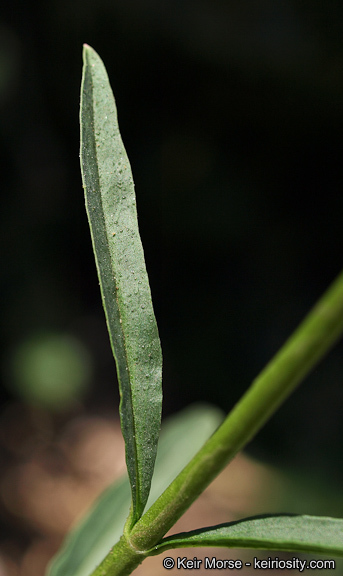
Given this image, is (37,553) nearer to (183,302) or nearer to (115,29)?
(183,302)

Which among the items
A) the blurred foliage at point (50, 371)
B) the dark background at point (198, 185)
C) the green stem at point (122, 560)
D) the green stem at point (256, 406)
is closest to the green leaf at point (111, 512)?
the green stem at point (122, 560)

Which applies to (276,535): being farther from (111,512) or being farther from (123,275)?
(111,512)

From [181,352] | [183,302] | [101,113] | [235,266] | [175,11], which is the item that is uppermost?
[101,113]

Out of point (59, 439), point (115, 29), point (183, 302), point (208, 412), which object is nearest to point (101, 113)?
point (208, 412)

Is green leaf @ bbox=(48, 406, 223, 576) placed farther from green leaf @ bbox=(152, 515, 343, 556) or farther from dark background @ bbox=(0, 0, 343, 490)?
dark background @ bbox=(0, 0, 343, 490)

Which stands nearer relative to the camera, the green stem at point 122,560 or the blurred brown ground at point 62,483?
the green stem at point 122,560

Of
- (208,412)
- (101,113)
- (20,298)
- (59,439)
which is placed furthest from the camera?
(59,439)

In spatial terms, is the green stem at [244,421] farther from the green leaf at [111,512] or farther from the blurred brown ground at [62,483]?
the blurred brown ground at [62,483]
